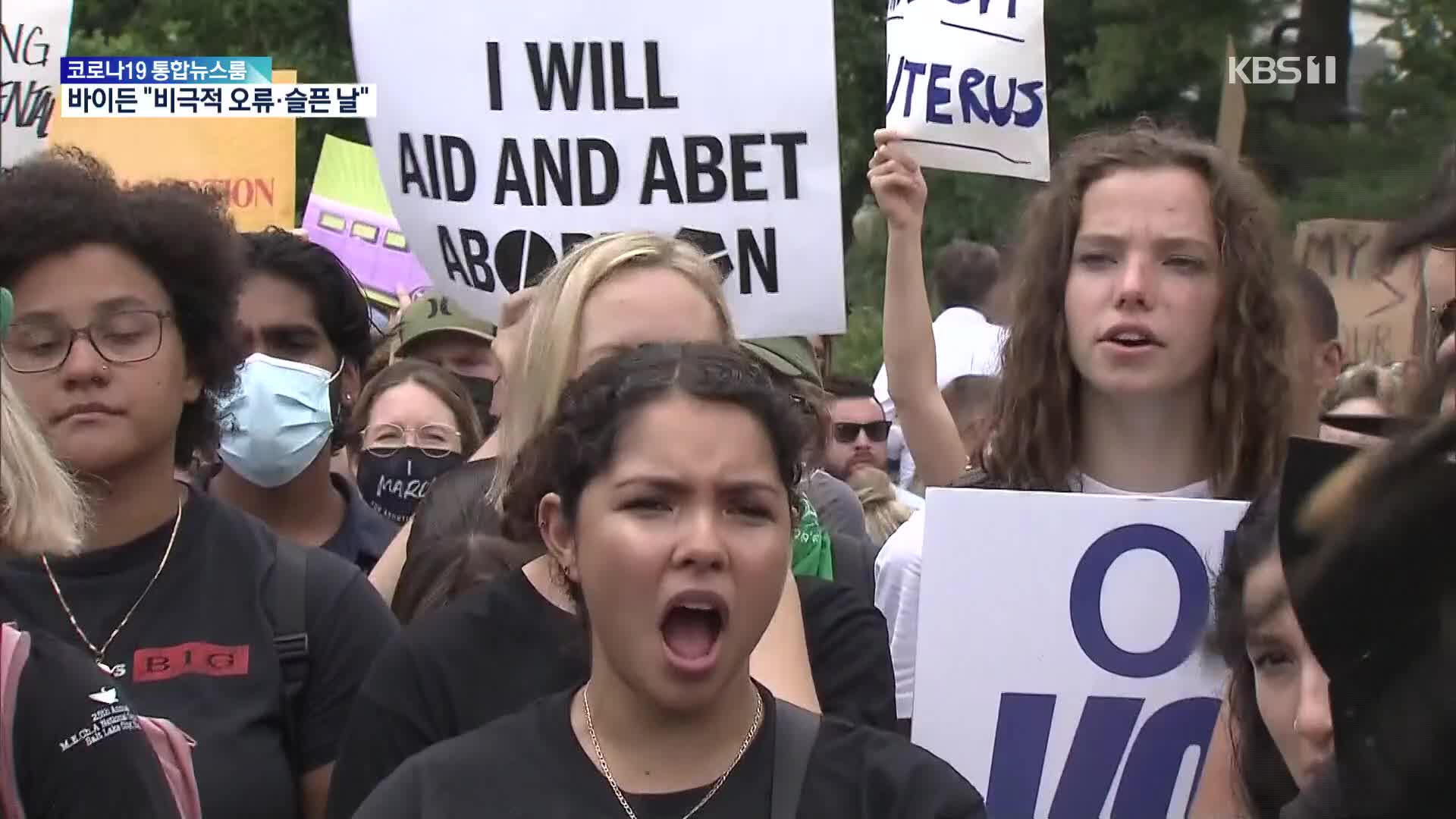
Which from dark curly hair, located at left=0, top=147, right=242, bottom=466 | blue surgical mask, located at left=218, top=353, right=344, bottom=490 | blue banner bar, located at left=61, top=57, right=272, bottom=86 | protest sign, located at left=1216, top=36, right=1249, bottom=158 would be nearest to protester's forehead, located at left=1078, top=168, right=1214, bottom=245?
dark curly hair, located at left=0, top=147, right=242, bottom=466

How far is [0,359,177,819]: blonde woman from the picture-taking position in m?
2.39

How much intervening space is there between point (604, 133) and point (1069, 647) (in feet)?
6.89

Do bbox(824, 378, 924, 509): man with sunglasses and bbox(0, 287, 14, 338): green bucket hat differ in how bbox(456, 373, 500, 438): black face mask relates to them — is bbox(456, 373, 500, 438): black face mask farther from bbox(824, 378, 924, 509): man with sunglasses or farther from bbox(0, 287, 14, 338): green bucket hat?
bbox(0, 287, 14, 338): green bucket hat

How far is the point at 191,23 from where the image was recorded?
65.1ft

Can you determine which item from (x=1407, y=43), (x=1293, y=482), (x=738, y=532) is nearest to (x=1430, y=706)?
(x=1293, y=482)

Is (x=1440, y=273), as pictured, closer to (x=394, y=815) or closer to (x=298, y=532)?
(x=394, y=815)

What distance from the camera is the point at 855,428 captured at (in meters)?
8.18

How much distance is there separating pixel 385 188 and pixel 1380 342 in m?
4.03

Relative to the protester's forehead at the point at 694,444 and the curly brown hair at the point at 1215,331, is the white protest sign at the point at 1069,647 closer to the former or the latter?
the curly brown hair at the point at 1215,331

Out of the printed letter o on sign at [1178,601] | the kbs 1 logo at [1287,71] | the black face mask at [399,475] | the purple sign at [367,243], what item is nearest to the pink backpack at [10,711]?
the printed letter o on sign at [1178,601]

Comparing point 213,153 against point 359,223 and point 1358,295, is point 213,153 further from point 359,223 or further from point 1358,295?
point 1358,295

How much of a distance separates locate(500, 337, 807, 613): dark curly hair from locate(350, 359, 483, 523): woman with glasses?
2.93m

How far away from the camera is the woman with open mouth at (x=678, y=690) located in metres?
2.44

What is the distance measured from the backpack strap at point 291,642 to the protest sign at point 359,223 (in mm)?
5537
